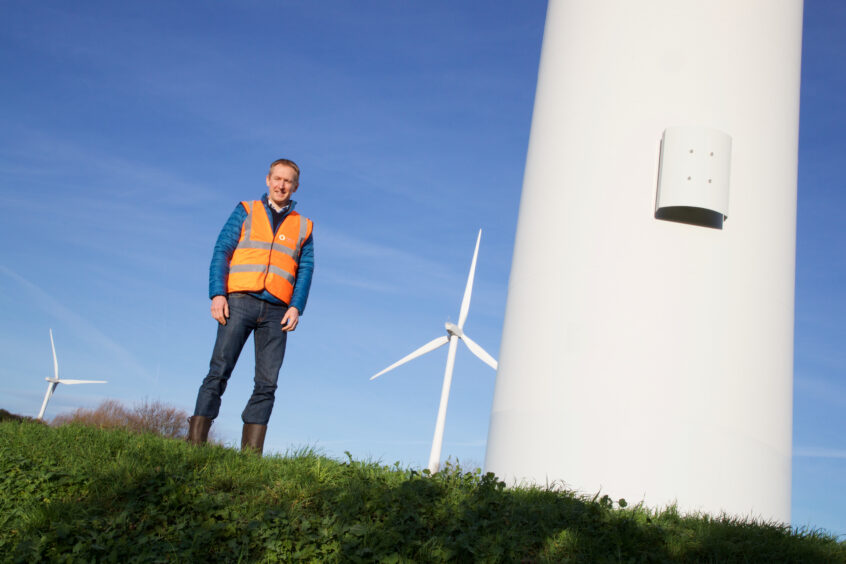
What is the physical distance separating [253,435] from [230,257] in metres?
1.66

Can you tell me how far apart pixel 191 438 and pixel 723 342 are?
14.7 ft

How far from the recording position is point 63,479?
5.18 meters

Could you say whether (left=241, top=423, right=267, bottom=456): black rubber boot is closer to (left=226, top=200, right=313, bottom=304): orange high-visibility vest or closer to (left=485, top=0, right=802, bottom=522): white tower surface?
Result: (left=226, top=200, right=313, bottom=304): orange high-visibility vest

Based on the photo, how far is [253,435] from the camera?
676 cm

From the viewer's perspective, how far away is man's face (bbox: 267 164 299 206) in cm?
731

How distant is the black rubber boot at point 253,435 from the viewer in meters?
6.73

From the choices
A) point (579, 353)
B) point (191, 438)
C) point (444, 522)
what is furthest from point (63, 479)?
point (579, 353)

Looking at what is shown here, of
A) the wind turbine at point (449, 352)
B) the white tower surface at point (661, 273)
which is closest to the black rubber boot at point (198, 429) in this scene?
the white tower surface at point (661, 273)

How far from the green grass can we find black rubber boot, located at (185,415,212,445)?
675mm

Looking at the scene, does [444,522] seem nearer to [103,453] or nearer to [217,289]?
[103,453]

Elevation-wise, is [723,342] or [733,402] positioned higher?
[723,342]

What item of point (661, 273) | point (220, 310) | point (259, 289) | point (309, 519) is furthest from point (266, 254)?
point (661, 273)

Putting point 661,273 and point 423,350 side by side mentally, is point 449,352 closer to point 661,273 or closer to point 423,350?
point 423,350

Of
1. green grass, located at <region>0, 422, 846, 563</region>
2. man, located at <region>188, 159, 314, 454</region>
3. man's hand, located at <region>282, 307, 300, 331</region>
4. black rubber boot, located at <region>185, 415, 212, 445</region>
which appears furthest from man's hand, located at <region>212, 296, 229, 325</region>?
green grass, located at <region>0, 422, 846, 563</region>
